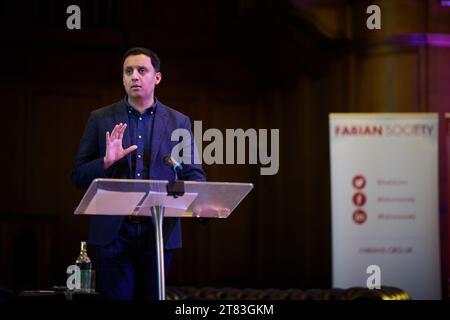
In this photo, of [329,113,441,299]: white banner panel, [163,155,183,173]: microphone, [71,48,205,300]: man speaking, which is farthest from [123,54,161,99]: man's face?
[329,113,441,299]: white banner panel

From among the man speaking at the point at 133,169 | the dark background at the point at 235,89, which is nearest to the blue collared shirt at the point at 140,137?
the man speaking at the point at 133,169

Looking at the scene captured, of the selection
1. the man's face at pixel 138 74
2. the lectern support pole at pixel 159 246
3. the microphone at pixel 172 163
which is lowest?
the lectern support pole at pixel 159 246

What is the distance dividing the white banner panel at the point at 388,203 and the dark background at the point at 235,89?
1.76ft

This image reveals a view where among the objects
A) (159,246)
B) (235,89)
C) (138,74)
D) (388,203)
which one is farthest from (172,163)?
(235,89)

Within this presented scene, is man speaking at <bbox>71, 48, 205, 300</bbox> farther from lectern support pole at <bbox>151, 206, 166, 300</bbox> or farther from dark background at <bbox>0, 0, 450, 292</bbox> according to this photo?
dark background at <bbox>0, 0, 450, 292</bbox>

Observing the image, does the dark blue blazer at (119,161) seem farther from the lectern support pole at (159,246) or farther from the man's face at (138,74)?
the lectern support pole at (159,246)

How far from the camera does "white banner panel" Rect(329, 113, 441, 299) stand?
6.46 metres

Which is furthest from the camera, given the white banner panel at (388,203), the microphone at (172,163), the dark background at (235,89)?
the dark background at (235,89)

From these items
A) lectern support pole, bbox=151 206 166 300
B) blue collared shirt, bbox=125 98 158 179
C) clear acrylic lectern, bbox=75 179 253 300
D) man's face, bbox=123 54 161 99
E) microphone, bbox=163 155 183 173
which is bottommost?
lectern support pole, bbox=151 206 166 300

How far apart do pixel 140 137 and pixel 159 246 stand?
23.3 inches

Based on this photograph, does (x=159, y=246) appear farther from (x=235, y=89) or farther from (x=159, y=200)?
(x=235, y=89)

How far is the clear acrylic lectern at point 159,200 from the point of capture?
2854mm

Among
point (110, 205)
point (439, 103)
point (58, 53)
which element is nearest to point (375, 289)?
point (110, 205)
